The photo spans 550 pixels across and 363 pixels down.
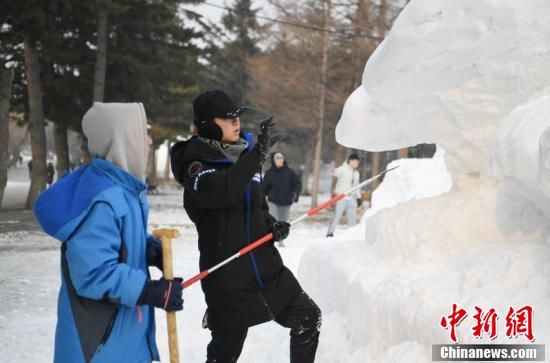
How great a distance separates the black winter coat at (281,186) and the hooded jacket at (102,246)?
820 centimetres

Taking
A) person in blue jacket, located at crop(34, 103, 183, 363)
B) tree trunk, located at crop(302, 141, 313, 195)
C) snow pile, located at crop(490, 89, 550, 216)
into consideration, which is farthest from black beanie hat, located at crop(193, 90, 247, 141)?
tree trunk, located at crop(302, 141, 313, 195)

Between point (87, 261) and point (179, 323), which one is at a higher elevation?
point (87, 261)

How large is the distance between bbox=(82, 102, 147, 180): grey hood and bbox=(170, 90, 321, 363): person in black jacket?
1.53 feet

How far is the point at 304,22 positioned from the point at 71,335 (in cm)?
1795

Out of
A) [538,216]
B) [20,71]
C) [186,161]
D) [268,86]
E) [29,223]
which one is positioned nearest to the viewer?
[186,161]

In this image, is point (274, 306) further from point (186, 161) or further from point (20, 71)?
point (20, 71)

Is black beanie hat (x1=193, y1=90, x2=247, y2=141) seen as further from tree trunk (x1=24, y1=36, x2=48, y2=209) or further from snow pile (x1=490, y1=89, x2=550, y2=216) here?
tree trunk (x1=24, y1=36, x2=48, y2=209)

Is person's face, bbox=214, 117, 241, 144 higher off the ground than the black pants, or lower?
higher

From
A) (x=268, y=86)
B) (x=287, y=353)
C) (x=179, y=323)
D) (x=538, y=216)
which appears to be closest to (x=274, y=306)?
(x=287, y=353)

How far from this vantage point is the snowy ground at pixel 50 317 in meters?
4.49

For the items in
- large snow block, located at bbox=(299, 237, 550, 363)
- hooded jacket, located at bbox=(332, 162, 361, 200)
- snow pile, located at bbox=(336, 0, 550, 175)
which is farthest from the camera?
hooded jacket, located at bbox=(332, 162, 361, 200)

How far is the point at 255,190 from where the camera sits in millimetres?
2988

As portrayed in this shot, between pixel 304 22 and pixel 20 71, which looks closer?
pixel 20 71

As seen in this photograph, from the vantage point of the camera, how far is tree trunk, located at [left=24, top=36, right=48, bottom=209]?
1492cm
